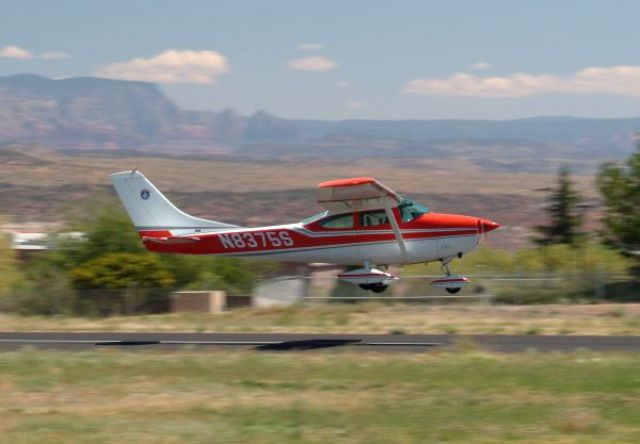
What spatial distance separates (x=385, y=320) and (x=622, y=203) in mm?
14925

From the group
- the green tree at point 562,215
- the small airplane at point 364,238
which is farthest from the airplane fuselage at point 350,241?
the green tree at point 562,215

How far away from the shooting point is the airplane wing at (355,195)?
23547 millimetres

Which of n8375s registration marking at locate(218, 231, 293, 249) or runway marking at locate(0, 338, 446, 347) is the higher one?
n8375s registration marking at locate(218, 231, 293, 249)

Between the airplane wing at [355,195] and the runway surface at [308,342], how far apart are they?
301cm

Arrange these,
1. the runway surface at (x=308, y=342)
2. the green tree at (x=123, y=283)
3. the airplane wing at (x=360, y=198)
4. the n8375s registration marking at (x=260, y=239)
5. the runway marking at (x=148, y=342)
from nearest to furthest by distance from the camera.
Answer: the runway surface at (x=308, y=342) < the runway marking at (x=148, y=342) < the airplane wing at (x=360, y=198) < the n8375s registration marking at (x=260, y=239) < the green tree at (x=123, y=283)

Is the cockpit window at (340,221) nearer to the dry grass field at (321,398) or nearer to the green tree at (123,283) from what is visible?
the dry grass field at (321,398)

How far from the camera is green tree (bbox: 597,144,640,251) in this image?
1528 inches

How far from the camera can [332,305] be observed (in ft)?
108

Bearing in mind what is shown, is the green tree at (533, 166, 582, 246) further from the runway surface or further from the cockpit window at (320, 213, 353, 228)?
the runway surface

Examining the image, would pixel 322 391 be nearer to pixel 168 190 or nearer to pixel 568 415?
pixel 568 415

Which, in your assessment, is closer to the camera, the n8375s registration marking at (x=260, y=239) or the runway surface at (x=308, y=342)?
the runway surface at (x=308, y=342)

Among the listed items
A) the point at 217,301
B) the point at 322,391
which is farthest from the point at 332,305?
the point at 322,391

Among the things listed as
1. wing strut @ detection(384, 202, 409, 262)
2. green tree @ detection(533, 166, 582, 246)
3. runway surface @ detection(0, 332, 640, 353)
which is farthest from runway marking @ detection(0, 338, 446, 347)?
green tree @ detection(533, 166, 582, 246)

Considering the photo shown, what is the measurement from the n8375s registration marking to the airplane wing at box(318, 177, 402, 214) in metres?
1.31
